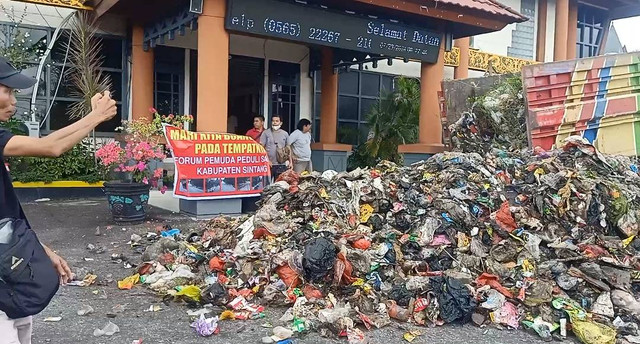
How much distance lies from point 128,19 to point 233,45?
2.38 m

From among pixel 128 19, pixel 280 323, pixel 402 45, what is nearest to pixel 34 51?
pixel 128 19

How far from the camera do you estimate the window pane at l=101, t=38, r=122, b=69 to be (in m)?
11.1

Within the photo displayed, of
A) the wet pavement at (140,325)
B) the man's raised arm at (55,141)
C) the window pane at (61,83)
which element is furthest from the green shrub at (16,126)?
the man's raised arm at (55,141)

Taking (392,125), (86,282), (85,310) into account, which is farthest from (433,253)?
(392,125)

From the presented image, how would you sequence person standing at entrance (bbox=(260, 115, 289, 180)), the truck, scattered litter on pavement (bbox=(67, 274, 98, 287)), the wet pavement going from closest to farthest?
the wet pavement < scattered litter on pavement (bbox=(67, 274, 98, 287)) < the truck < person standing at entrance (bbox=(260, 115, 289, 180))

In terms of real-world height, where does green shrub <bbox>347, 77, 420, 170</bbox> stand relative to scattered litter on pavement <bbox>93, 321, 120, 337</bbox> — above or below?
above

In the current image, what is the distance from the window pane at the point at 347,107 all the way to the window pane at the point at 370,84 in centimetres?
43

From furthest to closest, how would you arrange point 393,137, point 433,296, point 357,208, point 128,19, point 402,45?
point 393,137 < point 128,19 < point 402,45 < point 357,208 < point 433,296

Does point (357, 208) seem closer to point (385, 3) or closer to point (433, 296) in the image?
point (433, 296)

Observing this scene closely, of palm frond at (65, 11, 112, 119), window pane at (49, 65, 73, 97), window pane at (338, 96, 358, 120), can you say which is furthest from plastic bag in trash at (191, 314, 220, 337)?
window pane at (338, 96, 358, 120)

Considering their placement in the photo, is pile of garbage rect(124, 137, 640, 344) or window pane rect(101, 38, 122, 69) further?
window pane rect(101, 38, 122, 69)

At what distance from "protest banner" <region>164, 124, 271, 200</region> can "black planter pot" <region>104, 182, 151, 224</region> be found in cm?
51

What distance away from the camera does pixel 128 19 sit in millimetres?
10930

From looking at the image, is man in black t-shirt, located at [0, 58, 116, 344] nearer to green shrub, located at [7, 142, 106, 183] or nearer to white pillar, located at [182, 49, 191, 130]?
green shrub, located at [7, 142, 106, 183]
